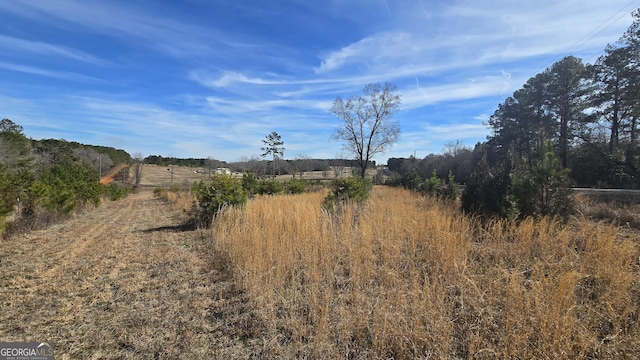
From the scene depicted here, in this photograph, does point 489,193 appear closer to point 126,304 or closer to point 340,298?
point 340,298

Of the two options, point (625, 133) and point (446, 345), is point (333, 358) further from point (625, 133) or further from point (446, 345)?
point (625, 133)

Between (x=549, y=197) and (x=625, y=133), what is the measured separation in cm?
2108

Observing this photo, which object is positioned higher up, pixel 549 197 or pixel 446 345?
pixel 549 197

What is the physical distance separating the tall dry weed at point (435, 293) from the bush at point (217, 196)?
3668mm

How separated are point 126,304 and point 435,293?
3374 mm

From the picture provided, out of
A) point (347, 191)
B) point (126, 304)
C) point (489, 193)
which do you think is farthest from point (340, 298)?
point (347, 191)

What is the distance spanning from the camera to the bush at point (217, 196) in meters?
8.42

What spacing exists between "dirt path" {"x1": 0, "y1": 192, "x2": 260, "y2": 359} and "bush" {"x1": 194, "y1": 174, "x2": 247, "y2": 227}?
8.57 ft

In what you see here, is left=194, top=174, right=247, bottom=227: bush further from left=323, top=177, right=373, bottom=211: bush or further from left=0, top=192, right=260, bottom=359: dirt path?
left=323, top=177, right=373, bottom=211: bush

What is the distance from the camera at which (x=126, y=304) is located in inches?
126

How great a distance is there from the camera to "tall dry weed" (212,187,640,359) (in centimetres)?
213

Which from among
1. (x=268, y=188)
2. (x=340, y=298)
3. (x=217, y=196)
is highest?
(x=217, y=196)

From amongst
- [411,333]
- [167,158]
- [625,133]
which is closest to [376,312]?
[411,333]

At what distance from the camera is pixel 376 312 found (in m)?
2.48
